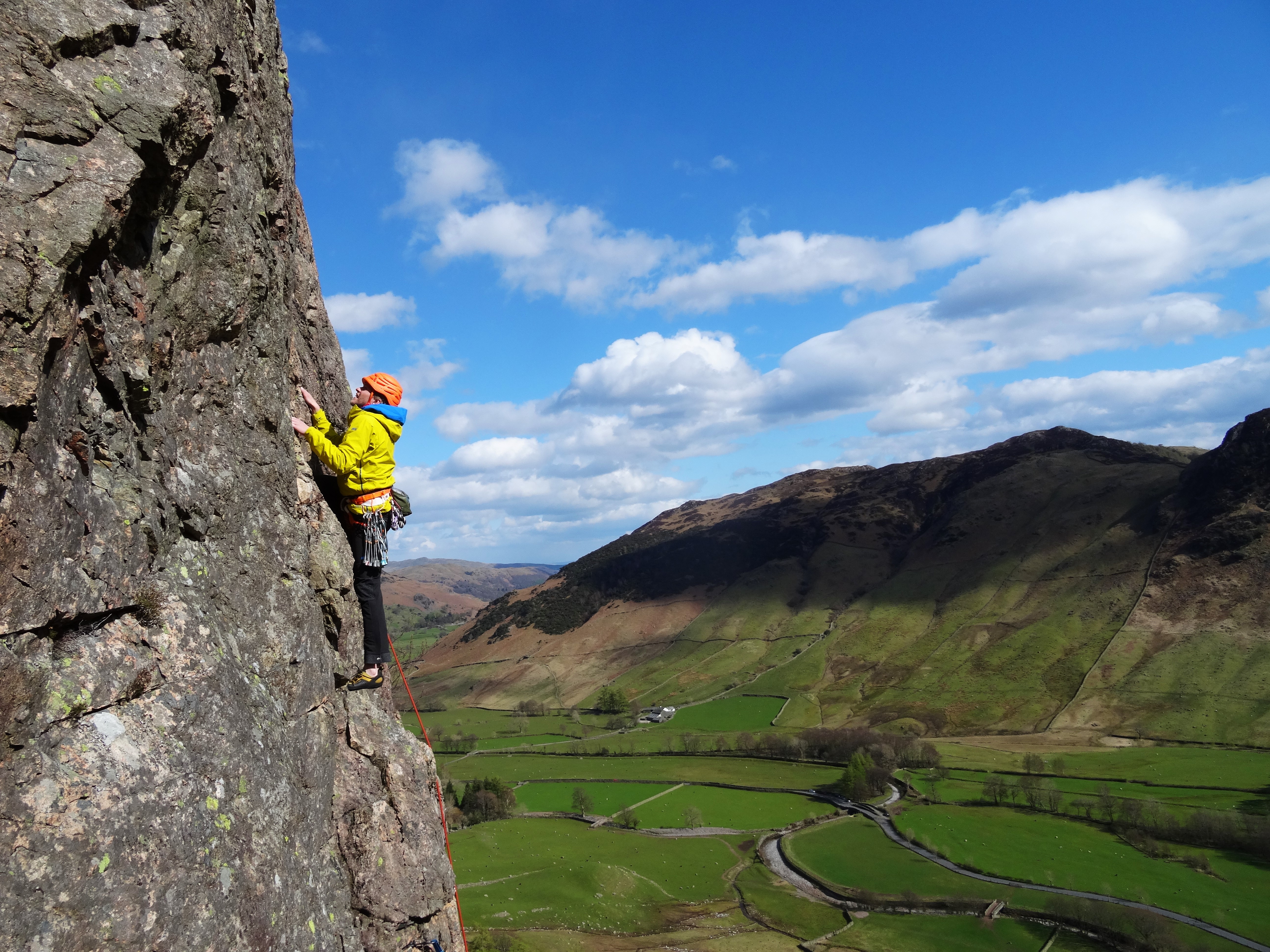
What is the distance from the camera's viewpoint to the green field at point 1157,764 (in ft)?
390

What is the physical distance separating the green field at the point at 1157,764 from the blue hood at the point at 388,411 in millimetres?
146961

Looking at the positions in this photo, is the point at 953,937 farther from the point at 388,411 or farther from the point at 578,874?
the point at 388,411

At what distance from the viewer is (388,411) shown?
12.8 metres

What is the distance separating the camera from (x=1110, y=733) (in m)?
153

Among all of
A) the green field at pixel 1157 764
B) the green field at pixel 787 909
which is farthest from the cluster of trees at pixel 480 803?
the green field at pixel 1157 764

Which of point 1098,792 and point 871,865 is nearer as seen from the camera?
point 871,865

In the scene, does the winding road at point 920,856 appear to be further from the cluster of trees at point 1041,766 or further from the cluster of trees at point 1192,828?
the cluster of trees at point 1041,766

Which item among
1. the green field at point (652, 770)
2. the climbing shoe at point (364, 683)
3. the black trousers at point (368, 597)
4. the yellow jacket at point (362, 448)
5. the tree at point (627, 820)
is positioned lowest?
the green field at point (652, 770)

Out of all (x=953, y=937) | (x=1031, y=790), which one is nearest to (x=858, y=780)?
(x=1031, y=790)

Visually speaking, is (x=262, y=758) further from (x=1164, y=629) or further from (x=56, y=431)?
(x=1164, y=629)

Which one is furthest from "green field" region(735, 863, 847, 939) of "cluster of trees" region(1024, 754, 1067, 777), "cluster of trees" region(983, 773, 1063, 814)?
"cluster of trees" region(1024, 754, 1067, 777)

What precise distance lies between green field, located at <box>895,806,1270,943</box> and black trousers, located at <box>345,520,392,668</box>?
102179 millimetres

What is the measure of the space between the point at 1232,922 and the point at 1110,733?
82.7 meters

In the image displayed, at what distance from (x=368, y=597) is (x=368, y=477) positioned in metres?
2.25
